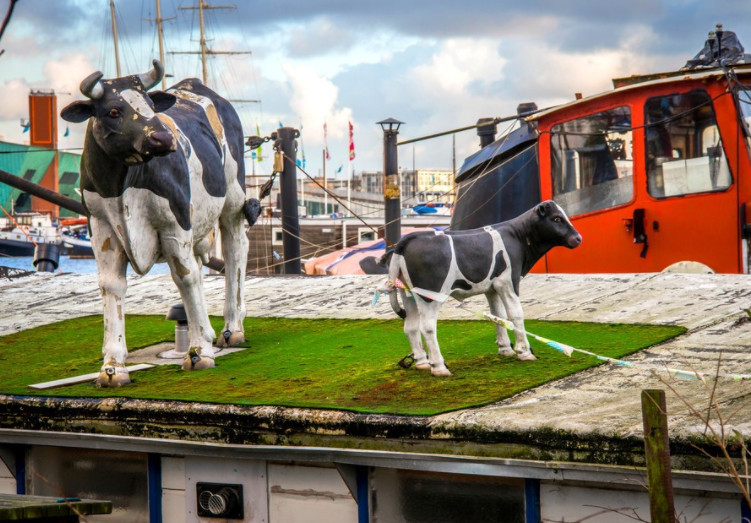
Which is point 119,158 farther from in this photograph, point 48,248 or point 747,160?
point 48,248

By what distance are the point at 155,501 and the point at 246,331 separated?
11.7ft

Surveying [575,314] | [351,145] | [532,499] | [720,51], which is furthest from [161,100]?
[351,145]

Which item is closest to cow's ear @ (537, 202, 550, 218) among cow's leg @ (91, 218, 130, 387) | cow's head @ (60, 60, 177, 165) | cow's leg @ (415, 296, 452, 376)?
cow's leg @ (415, 296, 452, 376)

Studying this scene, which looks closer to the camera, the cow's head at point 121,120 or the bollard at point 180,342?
the cow's head at point 121,120

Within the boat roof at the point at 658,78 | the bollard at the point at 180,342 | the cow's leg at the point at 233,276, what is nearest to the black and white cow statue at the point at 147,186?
the cow's leg at the point at 233,276

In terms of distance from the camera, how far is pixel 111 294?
7.79 meters

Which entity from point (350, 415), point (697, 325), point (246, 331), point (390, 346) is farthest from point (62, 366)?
point (697, 325)

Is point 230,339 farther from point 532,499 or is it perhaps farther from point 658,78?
point 658,78

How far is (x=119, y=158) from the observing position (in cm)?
719

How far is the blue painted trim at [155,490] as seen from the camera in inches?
282

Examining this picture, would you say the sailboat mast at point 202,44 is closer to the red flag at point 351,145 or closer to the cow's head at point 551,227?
the red flag at point 351,145

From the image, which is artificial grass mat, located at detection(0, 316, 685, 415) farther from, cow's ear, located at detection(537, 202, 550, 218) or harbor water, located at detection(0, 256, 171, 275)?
harbor water, located at detection(0, 256, 171, 275)

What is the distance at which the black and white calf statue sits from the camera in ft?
23.2

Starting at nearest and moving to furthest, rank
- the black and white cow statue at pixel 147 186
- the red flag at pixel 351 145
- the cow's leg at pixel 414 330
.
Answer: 1. the black and white cow statue at pixel 147 186
2. the cow's leg at pixel 414 330
3. the red flag at pixel 351 145
